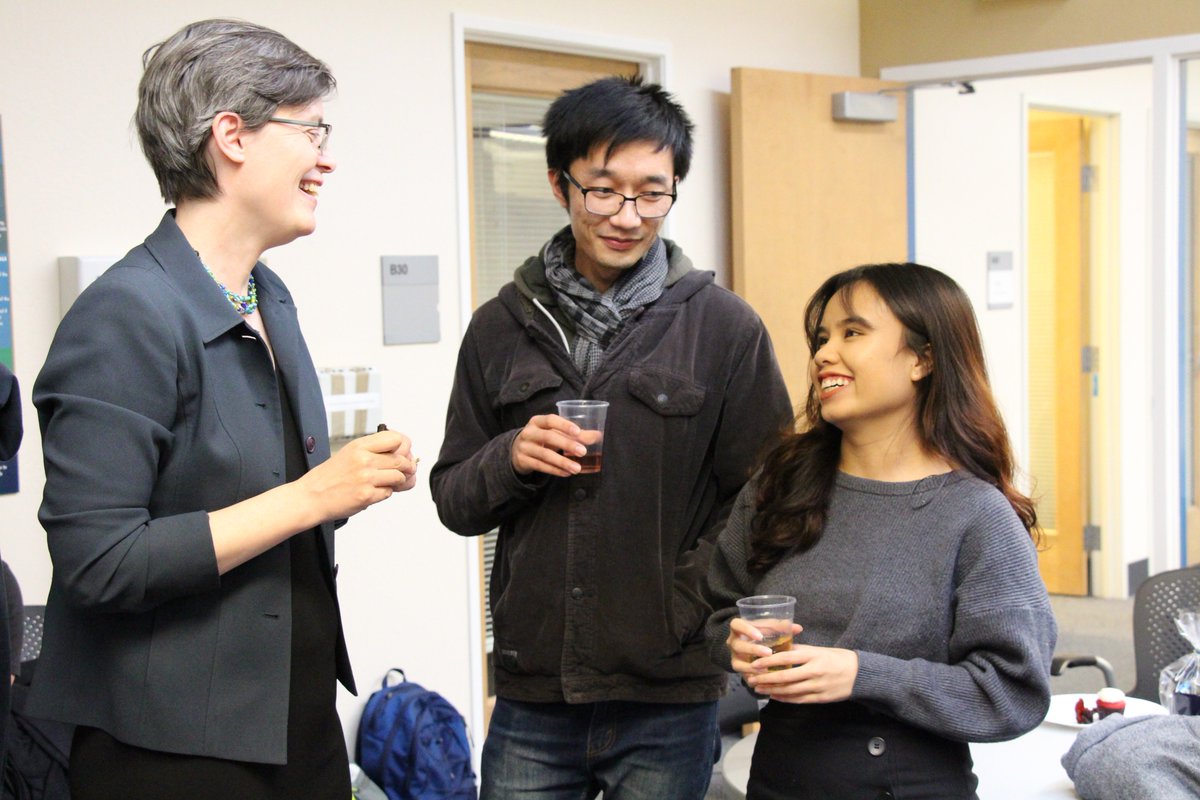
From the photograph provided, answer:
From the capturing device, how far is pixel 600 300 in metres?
2.04

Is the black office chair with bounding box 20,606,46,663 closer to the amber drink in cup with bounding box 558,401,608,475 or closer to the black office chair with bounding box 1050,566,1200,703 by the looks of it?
the amber drink in cup with bounding box 558,401,608,475

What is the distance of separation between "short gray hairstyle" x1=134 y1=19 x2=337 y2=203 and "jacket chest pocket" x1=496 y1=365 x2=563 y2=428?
665 millimetres

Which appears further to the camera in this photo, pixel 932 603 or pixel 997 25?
pixel 997 25

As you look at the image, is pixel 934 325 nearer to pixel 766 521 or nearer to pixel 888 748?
pixel 766 521

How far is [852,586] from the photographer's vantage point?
5.78 ft

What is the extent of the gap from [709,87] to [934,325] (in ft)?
9.86

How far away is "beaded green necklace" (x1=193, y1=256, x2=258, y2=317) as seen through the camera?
1.51 metres

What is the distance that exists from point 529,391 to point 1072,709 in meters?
1.35

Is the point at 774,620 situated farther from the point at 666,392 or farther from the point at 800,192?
the point at 800,192

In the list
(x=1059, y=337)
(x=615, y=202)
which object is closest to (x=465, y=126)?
(x=615, y=202)

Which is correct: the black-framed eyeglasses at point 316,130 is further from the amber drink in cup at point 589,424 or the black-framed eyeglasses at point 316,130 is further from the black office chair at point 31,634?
the black office chair at point 31,634

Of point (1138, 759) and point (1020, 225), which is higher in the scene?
point (1020, 225)

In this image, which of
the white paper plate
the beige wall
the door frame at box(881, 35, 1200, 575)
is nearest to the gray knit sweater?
the white paper plate

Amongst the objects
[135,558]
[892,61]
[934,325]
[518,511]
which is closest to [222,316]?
[135,558]
